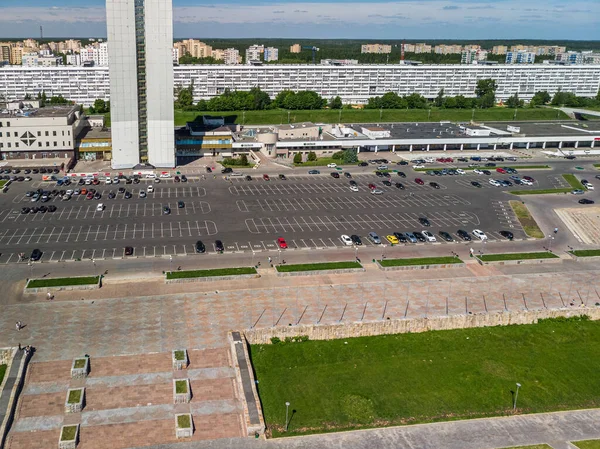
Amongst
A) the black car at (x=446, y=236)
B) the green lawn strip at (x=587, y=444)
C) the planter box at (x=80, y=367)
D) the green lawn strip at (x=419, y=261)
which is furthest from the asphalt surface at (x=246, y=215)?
the green lawn strip at (x=587, y=444)

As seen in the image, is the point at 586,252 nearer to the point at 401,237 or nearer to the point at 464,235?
the point at 464,235

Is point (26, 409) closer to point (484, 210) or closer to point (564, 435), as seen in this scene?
point (564, 435)

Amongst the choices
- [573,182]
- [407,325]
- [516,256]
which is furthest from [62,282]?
[573,182]

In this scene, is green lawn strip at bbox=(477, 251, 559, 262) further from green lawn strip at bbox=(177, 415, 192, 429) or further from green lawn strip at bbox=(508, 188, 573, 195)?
green lawn strip at bbox=(177, 415, 192, 429)

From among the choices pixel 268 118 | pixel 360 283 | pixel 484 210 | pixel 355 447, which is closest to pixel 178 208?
pixel 360 283

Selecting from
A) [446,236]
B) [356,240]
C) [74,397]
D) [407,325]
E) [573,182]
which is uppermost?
[573,182]

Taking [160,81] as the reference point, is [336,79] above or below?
below

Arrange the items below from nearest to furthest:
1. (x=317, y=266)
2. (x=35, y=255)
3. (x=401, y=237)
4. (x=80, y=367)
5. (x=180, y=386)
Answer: (x=180, y=386)
(x=80, y=367)
(x=317, y=266)
(x=35, y=255)
(x=401, y=237)
